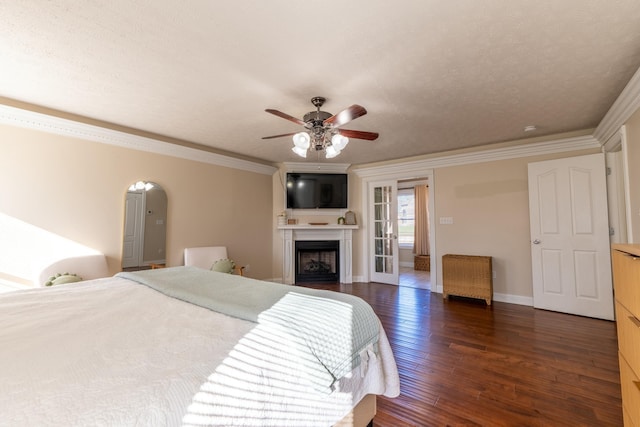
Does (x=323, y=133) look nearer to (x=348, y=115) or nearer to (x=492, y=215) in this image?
(x=348, y=115)

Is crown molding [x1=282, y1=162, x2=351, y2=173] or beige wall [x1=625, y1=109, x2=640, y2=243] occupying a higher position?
crown molding [x1=282, y1=162, x2=351, y2=173]

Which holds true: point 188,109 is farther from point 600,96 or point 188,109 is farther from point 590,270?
point 590,270

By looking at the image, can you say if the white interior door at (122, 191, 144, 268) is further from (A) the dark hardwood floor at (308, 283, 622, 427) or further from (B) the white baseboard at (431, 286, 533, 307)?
(B) the white baseboard at (431, 286, 533, 307)

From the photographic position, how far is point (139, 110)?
9.47 feet

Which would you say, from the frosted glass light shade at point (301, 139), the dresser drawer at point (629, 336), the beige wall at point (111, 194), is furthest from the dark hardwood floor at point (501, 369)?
the beige wall at point (111, 194)

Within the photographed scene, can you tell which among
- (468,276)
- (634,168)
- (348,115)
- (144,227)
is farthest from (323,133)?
(468,276)

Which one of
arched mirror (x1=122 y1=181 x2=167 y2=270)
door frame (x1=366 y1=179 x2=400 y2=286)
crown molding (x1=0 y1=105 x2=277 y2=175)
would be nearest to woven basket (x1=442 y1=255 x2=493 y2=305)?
door frame (x1=366 y1=179 x2=400 y2=286)

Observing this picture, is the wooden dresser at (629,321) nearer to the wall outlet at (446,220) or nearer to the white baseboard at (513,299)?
the white baseboard at (513,299)

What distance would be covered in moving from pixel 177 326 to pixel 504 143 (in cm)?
462


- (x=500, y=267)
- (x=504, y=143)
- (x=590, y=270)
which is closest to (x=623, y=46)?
(x=504, y=143)

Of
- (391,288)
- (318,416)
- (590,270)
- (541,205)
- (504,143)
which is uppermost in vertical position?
(504,143)

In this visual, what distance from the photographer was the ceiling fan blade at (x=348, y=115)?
199 cm

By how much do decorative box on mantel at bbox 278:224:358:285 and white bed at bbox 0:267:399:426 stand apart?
364 centimetres

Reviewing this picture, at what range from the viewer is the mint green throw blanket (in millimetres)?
1058
